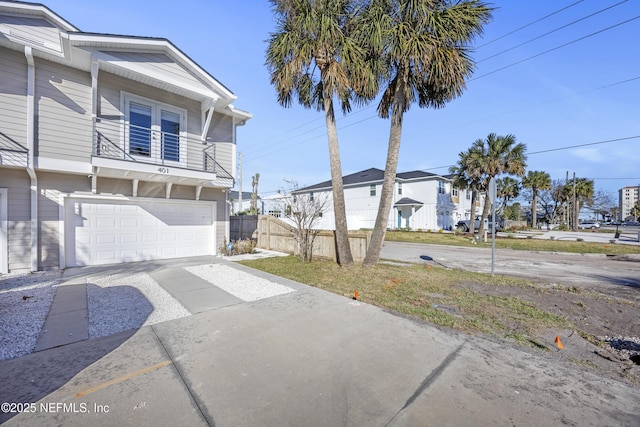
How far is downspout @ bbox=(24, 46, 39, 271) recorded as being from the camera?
7.31 m

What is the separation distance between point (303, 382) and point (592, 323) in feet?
16.8

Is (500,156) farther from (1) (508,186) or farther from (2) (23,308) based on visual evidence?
(2) (23,308)

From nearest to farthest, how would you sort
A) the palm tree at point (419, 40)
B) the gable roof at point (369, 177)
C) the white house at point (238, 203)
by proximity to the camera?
1. the palm tree at point (419, 40)
2. the white house at point (238, 203)
3. the gable roof at point (369, 177)

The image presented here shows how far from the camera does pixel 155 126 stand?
973cm

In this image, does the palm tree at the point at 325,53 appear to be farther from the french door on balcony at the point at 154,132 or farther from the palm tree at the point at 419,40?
the french door on balcony at the point at 154,132

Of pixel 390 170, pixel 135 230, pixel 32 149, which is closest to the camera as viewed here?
pixel 32 149

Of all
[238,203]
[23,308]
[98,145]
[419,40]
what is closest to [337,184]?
[419,40]

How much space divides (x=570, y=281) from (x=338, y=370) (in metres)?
8.76

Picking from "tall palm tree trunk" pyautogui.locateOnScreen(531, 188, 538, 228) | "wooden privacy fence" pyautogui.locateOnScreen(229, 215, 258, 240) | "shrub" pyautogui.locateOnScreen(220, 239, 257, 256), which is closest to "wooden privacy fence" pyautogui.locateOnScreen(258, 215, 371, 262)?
"wooden privacy fence" pyautogui.locateOnScreen(229, 215, 258, 240)

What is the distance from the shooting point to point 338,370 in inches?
122

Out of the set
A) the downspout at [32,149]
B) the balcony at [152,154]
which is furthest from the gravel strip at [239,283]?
the downspout at [32,149]

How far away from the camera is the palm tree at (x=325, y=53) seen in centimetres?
829

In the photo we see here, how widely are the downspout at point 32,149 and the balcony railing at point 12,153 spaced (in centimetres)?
9

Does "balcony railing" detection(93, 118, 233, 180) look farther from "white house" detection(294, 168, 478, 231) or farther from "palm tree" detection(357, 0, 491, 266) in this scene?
"white house" detection(294, 168, 478, 231)
